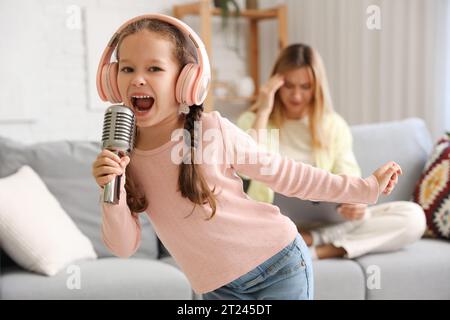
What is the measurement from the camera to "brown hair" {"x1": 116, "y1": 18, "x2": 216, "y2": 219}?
0.58m

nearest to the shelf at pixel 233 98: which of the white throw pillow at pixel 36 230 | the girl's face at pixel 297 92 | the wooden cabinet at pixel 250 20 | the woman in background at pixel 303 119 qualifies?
the wooden cabinet at pixel 250 20

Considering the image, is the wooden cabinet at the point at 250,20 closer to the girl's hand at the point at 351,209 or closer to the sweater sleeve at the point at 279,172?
the girl's hand at the point at 351,209

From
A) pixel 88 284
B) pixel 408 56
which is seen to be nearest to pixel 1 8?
pixel 88 284

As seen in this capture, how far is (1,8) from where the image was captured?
7.93ft

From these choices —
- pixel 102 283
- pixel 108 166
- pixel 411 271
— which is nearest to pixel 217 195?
pixel 108 166

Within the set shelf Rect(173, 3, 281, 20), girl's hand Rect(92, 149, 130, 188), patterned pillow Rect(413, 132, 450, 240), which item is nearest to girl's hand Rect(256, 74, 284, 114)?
girl's hand Rect(92, 149, 130, 188)

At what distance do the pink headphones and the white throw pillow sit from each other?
3.45 ft

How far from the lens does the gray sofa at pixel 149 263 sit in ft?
4.90

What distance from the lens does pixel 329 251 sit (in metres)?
1.54

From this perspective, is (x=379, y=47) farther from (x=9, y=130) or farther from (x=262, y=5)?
(x=9, y=130)

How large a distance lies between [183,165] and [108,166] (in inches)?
4.3

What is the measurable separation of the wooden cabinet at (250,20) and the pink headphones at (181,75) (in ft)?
6.44

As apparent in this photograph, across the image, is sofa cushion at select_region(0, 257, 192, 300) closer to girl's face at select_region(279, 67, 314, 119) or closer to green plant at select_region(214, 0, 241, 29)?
girl's face at select_region(279, 67, 314, 119)

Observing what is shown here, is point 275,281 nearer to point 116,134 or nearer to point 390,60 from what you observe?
point 116,134
